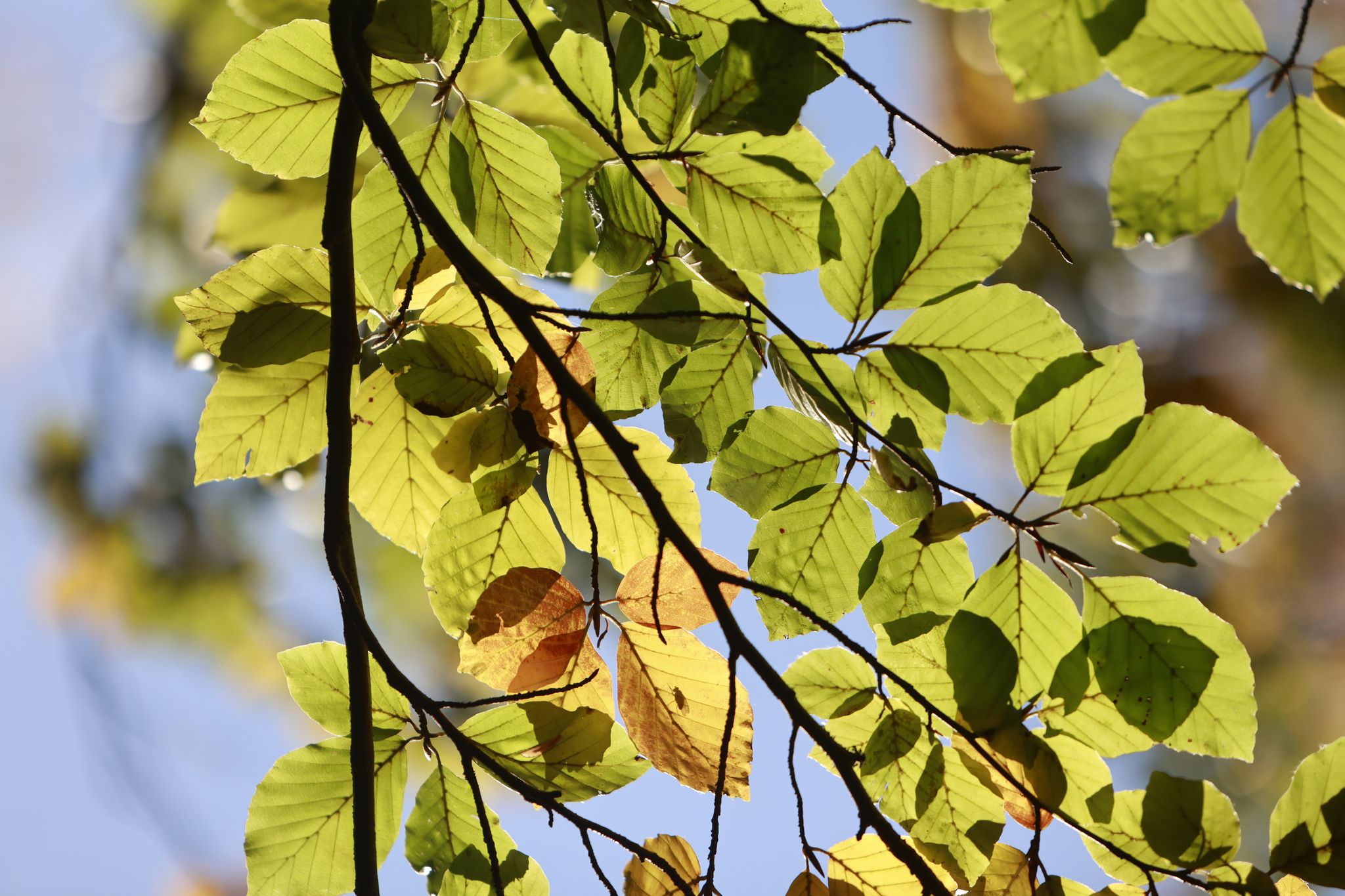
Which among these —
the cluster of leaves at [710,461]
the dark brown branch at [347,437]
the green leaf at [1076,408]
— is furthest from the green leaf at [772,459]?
the dark brown branch at [347,437]

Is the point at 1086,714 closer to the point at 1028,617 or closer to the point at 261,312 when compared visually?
the point at 1028,617

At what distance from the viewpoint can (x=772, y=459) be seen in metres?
0.53

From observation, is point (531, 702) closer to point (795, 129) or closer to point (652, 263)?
point (652, 263)

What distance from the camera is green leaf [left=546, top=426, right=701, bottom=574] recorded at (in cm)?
56

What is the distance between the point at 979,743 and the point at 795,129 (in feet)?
1.27

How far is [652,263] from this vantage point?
57cm

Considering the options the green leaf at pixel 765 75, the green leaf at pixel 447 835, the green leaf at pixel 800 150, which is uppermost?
the green leaf at pixel 800 150

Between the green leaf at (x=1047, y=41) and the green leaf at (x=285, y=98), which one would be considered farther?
the green leaf at (x=285, y=98)

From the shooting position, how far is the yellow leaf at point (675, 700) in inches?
20.5

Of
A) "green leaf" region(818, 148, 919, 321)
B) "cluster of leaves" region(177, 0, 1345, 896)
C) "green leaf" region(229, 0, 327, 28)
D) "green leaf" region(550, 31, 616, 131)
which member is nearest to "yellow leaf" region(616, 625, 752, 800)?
"cluster of leaves" region(177, 0, 1345, 896)

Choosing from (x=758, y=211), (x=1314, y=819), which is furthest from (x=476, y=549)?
(x=1314, y=819)

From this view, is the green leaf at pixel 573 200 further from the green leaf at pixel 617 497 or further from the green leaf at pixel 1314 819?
the green leaf at pixel 1314 819

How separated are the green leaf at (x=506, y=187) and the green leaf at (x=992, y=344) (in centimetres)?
23

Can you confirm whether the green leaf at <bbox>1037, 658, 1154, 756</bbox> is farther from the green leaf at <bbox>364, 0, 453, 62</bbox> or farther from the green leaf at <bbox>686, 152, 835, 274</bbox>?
the green leaf at <bbox>364, 0, 453, 62</bbox>
